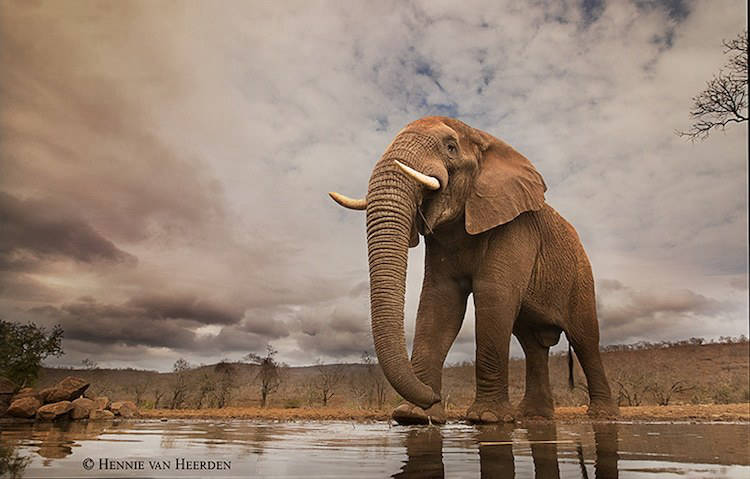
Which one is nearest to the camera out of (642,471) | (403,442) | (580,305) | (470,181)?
(642,471)

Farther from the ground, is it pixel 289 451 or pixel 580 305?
pixel 580 305

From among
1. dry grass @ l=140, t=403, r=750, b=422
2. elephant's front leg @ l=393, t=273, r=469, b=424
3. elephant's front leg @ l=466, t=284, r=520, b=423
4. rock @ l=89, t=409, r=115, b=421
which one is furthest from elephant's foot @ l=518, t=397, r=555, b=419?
rock @ l=89, t=409, r=115, b=421

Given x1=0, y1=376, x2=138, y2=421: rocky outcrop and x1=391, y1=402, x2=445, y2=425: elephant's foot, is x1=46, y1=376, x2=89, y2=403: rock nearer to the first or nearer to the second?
x1=0, y1=376, x2=138, y2=421: rocky outcrop

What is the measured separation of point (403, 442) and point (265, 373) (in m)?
25.4

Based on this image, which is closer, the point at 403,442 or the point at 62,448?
the point at 62,448

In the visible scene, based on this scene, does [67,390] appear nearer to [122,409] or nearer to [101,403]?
[101,403]

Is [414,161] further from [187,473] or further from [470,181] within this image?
[187,473]

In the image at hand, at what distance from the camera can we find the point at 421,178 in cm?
718

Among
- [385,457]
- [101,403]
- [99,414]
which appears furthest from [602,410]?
[101,403]

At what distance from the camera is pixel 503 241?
8.56 metres

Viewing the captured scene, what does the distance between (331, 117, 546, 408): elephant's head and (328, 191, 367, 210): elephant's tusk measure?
0.01 meters

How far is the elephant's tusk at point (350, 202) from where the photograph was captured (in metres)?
7.80

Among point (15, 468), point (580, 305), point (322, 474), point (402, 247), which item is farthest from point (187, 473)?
point (580, 305)

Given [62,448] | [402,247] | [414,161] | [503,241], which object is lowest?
[62,448]
